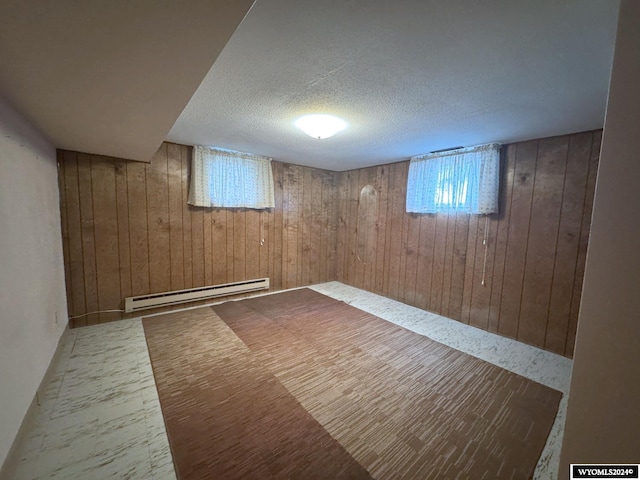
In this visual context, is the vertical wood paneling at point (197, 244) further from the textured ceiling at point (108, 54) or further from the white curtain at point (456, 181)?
the white curtain at point (456, 181)

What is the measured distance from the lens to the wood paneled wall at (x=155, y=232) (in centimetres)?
264

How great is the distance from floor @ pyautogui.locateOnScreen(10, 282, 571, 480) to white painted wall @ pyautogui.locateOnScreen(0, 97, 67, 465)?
0.53 feet

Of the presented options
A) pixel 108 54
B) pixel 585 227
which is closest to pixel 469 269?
pixel 585 227

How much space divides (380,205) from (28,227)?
384 cm

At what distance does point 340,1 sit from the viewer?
0.95 meters

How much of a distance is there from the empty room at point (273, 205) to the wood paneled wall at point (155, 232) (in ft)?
0.09

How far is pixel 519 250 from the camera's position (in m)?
2.62

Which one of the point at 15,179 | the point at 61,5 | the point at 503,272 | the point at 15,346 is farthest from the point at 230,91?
the point at 503,272

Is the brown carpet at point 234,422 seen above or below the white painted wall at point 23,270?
below

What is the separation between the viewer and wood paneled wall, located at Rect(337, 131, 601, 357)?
2301 millimetres

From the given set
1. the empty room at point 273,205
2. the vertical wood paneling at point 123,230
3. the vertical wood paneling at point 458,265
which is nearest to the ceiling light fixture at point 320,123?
the empty room at point 273,205

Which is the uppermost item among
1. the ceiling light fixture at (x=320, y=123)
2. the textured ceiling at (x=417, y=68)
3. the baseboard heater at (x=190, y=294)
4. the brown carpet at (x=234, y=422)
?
the textured ceiling at (x=417, y=68)

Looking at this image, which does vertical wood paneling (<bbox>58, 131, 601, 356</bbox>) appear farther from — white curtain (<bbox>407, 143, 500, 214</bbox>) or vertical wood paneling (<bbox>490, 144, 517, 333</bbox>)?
white curtain (<bbox>407, 143, 500, 214</bbox>)

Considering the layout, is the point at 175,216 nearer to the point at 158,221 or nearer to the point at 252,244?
the point at 158,221
